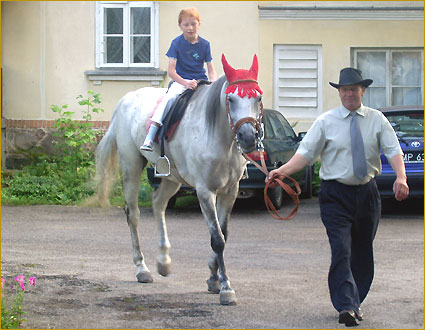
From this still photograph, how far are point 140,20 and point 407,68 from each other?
254 inches

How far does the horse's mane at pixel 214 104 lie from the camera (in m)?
7.87

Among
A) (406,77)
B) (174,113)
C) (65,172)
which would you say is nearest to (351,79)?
(174,113)

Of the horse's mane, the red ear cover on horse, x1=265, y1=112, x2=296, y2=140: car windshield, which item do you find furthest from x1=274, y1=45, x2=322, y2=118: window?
the red ear cover on horse

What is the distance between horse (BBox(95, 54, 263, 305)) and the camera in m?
7.48

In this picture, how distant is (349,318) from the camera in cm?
662

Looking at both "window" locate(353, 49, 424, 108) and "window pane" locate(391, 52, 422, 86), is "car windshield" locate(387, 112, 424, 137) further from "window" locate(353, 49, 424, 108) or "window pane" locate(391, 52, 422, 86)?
"window pane" locate(391, 52, 422, 86)

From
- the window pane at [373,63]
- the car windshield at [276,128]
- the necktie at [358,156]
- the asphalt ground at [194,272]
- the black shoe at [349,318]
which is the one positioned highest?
the window pane at [373,63]

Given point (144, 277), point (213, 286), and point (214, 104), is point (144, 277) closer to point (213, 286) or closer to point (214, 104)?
point (213, 286)

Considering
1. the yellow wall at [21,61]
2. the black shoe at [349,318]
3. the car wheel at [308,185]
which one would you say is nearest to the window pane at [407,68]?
the car wheel at [308,185]

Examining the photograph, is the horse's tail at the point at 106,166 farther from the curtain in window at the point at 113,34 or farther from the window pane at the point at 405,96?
the window pane at the point at 405,96

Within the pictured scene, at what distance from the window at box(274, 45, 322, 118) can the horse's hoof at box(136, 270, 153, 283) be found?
1157cm

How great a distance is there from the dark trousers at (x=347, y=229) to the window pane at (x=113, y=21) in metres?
13.6

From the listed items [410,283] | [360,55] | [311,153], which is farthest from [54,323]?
[360,55]

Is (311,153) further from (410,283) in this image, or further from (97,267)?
(97,267)
